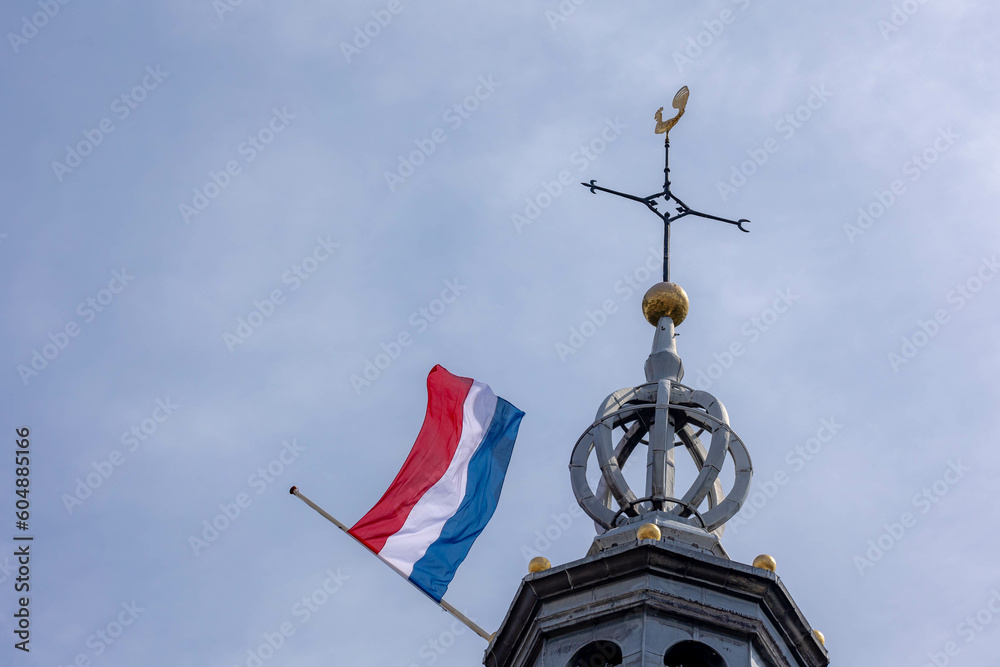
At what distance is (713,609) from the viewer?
41.6 m

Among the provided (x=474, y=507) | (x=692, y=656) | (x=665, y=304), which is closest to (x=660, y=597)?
(x=692, y=656)

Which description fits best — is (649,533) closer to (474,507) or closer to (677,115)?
(474,507)

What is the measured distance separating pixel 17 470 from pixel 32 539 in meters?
2.04

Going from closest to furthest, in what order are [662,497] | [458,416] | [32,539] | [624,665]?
[624,665] < [662,497] < [458,416] < [32,539]

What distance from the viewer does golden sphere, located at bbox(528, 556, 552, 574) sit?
4297cm

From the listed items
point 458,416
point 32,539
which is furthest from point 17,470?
point 458,416

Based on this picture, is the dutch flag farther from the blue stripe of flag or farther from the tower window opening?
the tower window opening

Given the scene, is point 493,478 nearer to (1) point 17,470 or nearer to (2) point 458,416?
(2) point 458,416

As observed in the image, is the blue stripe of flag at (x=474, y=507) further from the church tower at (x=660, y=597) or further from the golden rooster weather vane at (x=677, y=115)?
the golden rooster weather vane at (x=677, y=115)

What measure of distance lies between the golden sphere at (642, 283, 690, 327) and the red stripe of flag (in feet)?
17.0

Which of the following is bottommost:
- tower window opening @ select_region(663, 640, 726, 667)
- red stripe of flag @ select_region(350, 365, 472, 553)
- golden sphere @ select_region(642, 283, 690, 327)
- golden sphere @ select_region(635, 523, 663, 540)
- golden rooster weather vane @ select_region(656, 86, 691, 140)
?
tower window opening @ select_region(663, 640, 726, 667)

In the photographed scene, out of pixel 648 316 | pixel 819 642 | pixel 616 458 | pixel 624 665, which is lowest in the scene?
pixel 624 665

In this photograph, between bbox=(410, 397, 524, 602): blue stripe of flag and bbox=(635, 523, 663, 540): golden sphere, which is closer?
bbox=(635, 523, 663, 540): golden sphere

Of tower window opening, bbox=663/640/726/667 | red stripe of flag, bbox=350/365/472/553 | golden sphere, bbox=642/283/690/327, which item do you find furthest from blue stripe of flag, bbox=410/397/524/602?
tower window opening, bbox=663/640/726/667
